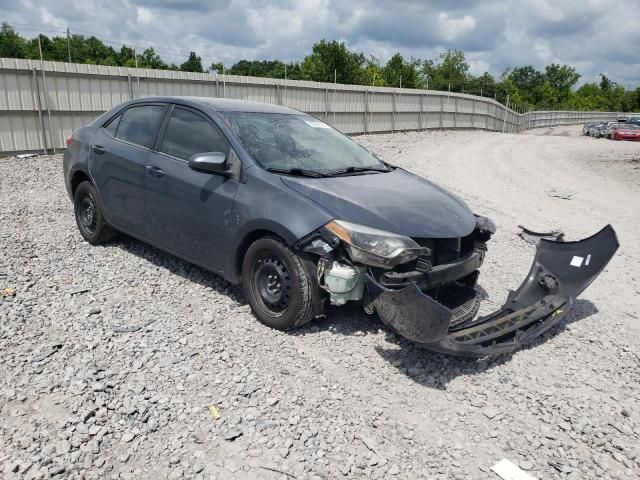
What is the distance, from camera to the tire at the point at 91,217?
223 inches

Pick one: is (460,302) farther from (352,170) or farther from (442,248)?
(352,170)

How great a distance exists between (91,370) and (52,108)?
36.6 feet

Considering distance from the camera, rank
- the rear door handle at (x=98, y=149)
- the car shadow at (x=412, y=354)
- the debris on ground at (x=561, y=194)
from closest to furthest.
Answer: the car shadow at (x=412, y=354) < the rear door handle at (x=98, y=149) < the debris on ground at (x=561, y=194)

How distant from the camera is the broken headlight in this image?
139 inches

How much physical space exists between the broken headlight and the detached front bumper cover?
168 mm

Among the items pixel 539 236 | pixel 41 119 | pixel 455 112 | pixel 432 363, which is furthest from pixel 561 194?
pixel 455 112

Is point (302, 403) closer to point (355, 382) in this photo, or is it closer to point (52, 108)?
point (355, 382)

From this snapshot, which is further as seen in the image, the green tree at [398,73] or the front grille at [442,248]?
the green tree at [398,73]

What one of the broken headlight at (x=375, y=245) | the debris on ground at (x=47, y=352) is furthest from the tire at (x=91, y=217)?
the broken headlight at (x=375, y=245)

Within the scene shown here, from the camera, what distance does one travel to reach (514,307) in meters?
4.30

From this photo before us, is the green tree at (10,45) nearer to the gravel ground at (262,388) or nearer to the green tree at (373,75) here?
the green tree at (373,75)

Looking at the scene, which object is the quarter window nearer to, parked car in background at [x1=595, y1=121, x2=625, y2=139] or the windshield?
the windshield

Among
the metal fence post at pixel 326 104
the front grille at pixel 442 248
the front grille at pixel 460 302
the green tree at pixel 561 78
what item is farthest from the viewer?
the green tree at pixel 561 78

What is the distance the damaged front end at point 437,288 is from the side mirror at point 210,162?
1.02 meters
